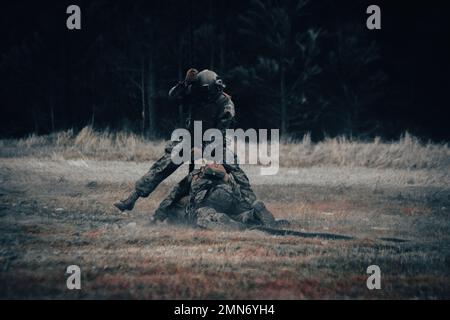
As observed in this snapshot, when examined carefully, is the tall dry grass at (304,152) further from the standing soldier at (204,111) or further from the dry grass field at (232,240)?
the standing soldier at (204,111)

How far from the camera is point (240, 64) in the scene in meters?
28.6

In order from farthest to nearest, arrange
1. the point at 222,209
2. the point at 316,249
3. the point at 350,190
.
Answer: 1. the point at 350,190
2. the point at 222,209
3. the point at 316,249

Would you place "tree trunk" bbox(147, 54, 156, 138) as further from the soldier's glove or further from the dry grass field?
the soldier's glove

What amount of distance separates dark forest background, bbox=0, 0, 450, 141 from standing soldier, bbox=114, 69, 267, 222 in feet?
52.8

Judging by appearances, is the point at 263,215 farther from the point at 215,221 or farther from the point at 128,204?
the point at 128,204

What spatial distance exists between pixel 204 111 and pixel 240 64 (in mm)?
19091

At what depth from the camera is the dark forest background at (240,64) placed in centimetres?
2697

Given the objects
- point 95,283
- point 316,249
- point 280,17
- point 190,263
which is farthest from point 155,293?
point 280,17

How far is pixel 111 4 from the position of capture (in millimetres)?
27531

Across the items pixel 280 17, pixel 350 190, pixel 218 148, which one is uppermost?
pixel 280 17

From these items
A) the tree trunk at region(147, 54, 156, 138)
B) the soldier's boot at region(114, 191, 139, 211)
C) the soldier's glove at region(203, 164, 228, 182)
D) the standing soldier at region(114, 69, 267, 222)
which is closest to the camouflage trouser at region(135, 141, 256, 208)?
the standing soldier at region(114, 69, 267, 222)

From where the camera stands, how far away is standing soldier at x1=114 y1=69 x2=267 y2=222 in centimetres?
953

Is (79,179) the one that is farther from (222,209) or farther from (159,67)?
(159,67)

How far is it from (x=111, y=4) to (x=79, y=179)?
1501 centimetres
